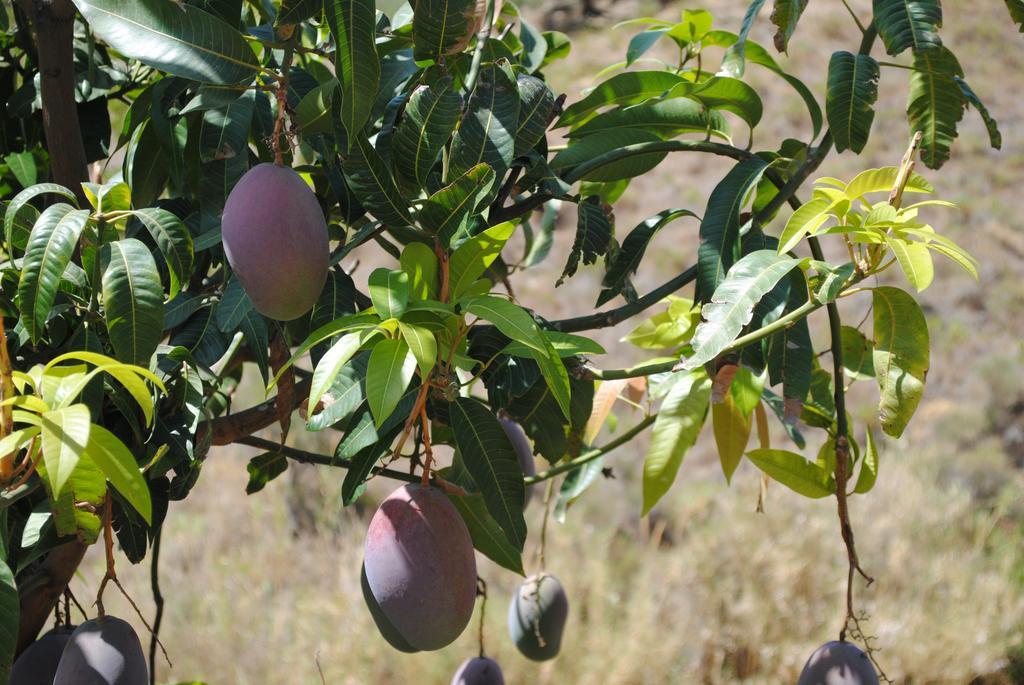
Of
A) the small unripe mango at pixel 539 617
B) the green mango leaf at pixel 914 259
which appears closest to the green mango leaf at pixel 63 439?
the green mango leaf at pixel 914 259

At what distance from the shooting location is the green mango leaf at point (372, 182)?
68 cm

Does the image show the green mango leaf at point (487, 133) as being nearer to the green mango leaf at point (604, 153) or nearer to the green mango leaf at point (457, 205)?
the green mango leaf at point (457, 205)

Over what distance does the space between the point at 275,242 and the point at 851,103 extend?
480 millimetres

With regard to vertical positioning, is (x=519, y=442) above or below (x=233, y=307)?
below

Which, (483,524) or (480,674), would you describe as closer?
(483,524)

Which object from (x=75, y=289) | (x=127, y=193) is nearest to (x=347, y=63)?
→ (x=127, y=193)

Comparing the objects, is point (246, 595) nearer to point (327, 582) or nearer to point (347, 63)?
point (327, 582)

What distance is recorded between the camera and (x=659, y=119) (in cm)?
91

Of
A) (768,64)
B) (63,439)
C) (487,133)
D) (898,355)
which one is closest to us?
(63,439)

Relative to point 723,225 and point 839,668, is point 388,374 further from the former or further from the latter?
point 839,668

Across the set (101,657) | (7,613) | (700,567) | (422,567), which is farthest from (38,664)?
(700,567)

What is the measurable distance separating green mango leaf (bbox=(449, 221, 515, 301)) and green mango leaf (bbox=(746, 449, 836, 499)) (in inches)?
14.6

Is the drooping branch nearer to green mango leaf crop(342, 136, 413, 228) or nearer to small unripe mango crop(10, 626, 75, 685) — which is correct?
green mango leaf crop(342, 136, 413, 228)

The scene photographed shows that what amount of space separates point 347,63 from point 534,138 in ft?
0.60
